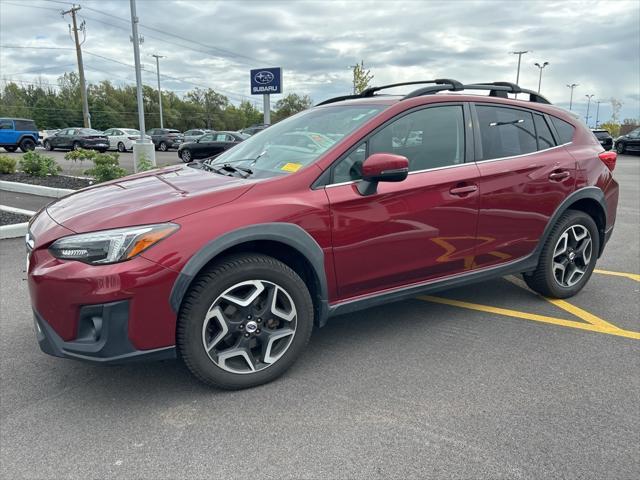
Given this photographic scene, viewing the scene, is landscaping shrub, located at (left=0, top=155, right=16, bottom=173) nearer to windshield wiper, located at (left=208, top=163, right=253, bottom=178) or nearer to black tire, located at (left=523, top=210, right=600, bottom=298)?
windshield wiper, located at (left=208, top=163, right=253, bottom=178)

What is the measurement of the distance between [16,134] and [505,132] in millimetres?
28722

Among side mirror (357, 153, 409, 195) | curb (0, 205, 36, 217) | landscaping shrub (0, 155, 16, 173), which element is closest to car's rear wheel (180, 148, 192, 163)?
landscaping shrub (0, 155, 16, 173)

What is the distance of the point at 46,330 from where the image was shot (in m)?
2.63

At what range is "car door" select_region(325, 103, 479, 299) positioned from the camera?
3084mm

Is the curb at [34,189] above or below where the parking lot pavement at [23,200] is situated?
above

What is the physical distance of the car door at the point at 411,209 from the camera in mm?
3084

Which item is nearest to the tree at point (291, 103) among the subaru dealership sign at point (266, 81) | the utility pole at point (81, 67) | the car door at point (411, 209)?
the utility pole at point (81, 67)

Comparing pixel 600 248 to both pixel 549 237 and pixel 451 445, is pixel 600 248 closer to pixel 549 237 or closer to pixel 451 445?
pixel 549 237

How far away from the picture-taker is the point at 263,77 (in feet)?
66.5

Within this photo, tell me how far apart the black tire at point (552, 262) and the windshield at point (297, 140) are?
1849 millimetres

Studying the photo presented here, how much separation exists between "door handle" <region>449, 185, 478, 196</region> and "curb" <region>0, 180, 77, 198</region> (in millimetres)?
8147

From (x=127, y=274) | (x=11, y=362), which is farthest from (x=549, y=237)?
(x=11, y=362)

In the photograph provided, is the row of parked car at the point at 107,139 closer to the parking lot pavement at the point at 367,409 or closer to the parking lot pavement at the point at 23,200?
the parking lot pavement at the point at 23,200

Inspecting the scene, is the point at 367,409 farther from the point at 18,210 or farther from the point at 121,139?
the point at 121,139
